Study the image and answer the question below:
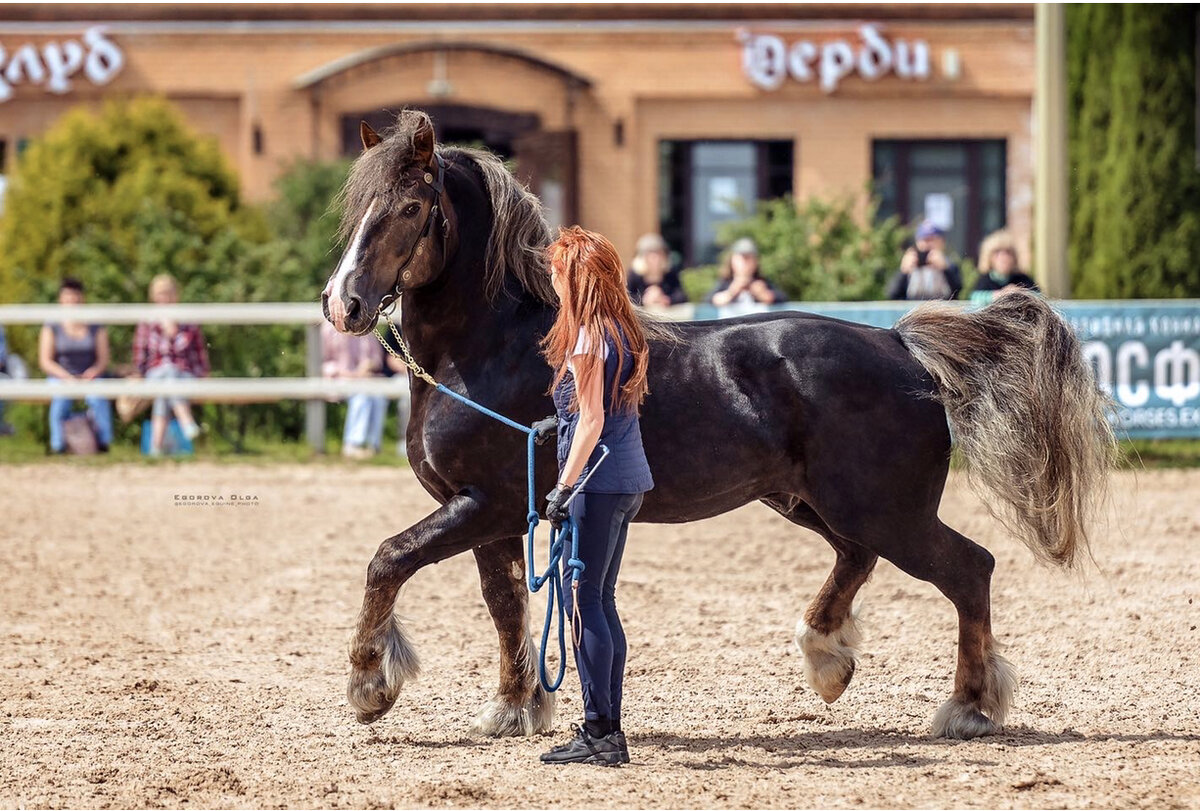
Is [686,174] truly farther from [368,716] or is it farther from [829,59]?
[368,716]

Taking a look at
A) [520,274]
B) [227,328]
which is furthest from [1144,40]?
[520,274]

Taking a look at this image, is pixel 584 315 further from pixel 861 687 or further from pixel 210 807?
pixel 861 687

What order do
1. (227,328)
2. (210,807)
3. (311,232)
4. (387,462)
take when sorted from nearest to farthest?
1. (210,807)
2. (387,462)
3. (227,328)
4. (311,232)

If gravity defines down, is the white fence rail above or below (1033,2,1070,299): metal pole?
below

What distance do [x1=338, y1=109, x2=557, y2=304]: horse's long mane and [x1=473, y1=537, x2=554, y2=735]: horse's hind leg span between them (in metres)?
0.92

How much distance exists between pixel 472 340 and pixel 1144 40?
1104cm

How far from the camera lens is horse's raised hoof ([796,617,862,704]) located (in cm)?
577

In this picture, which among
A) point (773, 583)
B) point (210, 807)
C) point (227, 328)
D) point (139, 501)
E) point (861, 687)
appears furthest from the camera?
point (227, 328)

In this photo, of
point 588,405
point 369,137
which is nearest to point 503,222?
point 369,137

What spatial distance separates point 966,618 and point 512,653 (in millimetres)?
1595

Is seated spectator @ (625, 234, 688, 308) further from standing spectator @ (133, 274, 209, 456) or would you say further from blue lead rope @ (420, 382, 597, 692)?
blue lead rope @ (420, 382, 597, 692)

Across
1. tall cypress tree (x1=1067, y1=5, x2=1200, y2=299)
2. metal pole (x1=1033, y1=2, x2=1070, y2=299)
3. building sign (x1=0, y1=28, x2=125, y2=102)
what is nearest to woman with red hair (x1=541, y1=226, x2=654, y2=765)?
metal pole (x1=1033, y1=2, x2=1070, y2=299)

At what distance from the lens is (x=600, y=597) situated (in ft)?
16.1

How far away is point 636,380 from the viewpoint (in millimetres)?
4801
